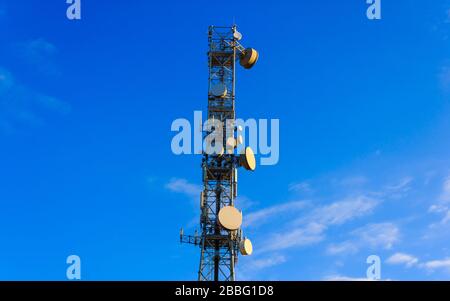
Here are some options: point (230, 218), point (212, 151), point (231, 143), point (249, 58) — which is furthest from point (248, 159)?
point (249, 58)

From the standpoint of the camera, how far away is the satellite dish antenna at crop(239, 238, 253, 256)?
42.8m

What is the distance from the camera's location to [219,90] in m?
45.9

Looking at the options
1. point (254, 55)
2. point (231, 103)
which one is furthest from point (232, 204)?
point (254, 55)

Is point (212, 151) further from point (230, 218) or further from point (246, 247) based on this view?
point (246, 247)

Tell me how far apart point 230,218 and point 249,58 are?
12.1 metres
